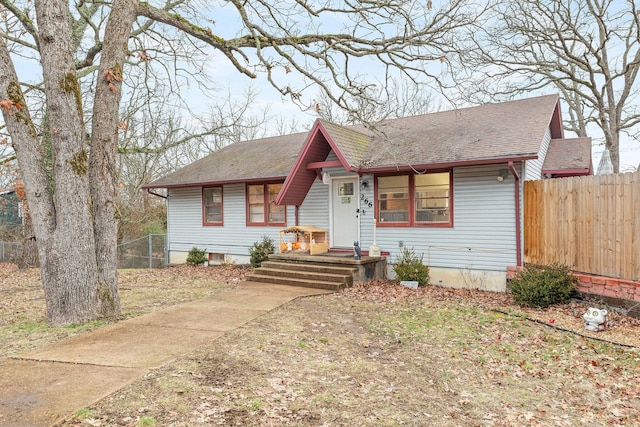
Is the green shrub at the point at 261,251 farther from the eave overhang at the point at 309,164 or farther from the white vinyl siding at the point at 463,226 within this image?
the eave overhang at the point at 309,164

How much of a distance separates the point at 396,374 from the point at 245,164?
1149cm

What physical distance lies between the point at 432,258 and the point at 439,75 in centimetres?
458

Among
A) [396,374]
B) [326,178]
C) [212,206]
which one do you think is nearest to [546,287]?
[396,374]

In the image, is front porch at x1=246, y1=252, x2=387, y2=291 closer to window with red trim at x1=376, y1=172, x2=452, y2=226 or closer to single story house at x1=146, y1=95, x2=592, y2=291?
single story house at x1=146, y1=95, x2=592, y2=291

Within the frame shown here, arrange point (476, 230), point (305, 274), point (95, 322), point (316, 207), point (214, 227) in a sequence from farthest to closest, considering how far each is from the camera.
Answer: point (214, 227)
point (316, 207)
point (305, 274)
point (476, 230)
point (95, 322)

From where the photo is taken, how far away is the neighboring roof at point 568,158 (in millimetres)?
10430

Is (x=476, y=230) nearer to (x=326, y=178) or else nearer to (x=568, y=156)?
(x=568, y=156)

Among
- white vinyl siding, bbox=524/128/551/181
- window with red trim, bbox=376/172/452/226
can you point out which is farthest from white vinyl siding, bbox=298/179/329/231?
white vinyl siding, bbox=524/128/551/181

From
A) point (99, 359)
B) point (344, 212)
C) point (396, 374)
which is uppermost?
point (344, 212)

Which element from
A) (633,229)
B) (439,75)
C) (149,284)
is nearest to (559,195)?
(633,229)

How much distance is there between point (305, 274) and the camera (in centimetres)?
1046

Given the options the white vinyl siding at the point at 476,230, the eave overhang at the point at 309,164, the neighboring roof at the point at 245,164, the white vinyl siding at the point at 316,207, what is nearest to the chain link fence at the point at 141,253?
the neighboring roof at the point at 245,164

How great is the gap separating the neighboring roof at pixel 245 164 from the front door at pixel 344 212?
186 cm

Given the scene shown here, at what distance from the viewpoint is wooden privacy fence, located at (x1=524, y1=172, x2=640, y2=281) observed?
7.38m
